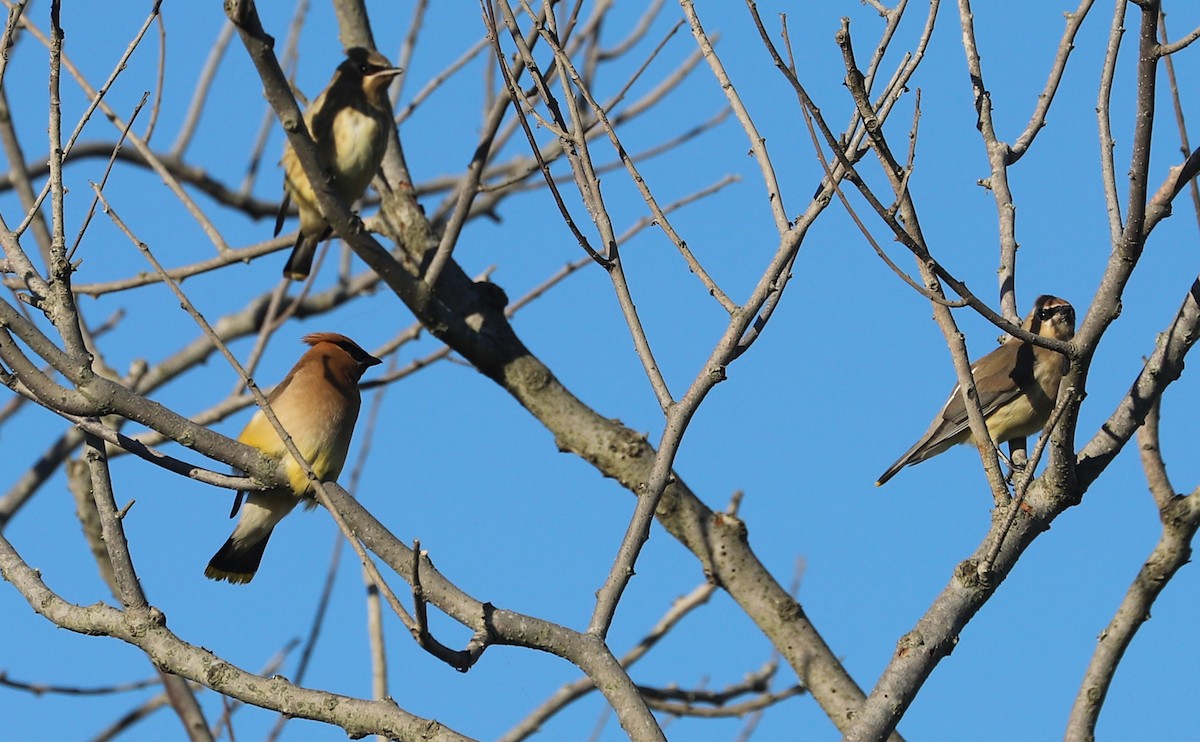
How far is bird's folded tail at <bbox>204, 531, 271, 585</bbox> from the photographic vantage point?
17.1 feet

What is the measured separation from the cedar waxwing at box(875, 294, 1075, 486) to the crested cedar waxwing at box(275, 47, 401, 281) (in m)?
3.00

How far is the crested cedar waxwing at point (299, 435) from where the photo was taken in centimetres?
493

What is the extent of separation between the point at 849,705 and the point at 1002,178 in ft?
5.76

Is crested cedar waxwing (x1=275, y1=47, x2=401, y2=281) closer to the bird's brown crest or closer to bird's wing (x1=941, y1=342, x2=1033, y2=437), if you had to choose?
the bird's brown crest

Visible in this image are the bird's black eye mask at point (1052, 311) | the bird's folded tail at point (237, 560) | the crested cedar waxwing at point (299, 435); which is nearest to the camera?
the crested cedar waxwing at point (299, 435)

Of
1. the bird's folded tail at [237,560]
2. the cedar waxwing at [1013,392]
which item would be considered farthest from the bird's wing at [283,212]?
the cedar waxwing at [1013,392]

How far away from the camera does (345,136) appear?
669cm

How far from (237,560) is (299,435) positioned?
0.62m

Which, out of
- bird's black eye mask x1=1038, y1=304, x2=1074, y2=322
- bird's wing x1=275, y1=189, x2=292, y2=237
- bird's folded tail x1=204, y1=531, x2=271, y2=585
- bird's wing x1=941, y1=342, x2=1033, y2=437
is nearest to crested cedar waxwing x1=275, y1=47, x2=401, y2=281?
bird's wing x1=275, y1=189, x2=292, y2=237

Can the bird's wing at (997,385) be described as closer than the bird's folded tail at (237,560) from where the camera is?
No

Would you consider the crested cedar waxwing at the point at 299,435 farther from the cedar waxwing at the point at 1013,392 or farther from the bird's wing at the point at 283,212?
the cedar waxwing at the point at 1013,392

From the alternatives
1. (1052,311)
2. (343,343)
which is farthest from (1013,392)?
(343,343)

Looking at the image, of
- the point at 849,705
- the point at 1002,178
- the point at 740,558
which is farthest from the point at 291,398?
the point at 1002,178

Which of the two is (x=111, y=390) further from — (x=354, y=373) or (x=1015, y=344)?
(x=1015, y=344)
